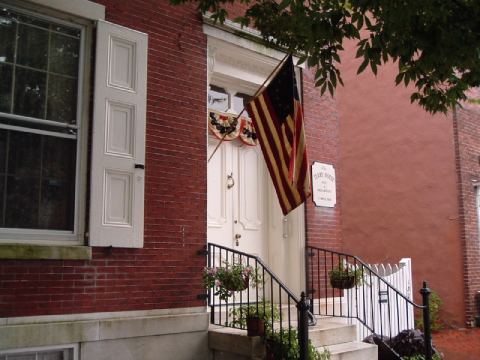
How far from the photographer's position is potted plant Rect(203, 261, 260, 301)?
5609mm

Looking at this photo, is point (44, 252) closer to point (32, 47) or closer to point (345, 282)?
point (32, 47)

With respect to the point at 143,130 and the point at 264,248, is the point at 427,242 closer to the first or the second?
the point at 264,248

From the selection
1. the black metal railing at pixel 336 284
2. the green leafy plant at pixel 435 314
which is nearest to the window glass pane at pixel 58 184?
the black metal railing at pixel 336 284

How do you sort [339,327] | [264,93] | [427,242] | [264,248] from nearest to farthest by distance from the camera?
[264,93] → [339,327] → [264,248] → [427,242]

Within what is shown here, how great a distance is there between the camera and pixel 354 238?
12.8m

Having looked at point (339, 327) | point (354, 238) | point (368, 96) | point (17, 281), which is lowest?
point (339, 327)

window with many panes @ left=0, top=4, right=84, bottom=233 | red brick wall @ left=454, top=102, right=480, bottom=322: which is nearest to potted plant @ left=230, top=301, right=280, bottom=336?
window with many panes @ left=0, top=4, right=84, bottom=233

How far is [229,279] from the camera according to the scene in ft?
18.5

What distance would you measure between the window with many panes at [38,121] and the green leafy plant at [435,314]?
25.9ft

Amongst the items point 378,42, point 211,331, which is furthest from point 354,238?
point 378,42

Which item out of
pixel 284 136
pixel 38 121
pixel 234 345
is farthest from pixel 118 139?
pixel 234 345

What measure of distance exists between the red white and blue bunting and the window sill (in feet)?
8.37

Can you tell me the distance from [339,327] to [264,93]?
2802 mm

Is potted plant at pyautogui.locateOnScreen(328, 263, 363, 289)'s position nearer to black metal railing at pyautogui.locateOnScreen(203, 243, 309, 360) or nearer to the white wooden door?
black metal railing at pyautogui.locateOnScreen(203, 243, 309, 360)
